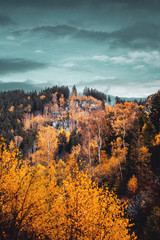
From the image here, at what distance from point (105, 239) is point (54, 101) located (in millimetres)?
184058

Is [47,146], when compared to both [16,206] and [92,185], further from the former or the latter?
[16,206]

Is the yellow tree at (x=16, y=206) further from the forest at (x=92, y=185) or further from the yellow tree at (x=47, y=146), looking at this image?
the yellow tree at (x=47, y=146)

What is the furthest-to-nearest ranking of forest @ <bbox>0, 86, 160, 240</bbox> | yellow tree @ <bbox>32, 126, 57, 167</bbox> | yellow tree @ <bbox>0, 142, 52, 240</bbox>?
yellow tree @ <bbox>32, 126, 57, 167</bbox> < forest @ <bbox>0, 86, 160, 240</bbox> < yellow tree @ <bbox>0, 142, 52, 240</bbox>

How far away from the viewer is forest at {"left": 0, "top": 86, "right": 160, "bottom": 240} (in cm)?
1073

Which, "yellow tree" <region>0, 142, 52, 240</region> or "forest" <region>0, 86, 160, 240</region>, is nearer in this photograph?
"yellow tree" <region>0, 142, 52, 240</region>

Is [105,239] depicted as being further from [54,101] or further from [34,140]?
[54,101]

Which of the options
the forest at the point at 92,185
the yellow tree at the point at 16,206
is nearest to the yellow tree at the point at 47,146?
the forest at the point at 92,185

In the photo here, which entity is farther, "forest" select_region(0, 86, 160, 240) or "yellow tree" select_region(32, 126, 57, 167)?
"yellow tree" select_region(32, 126, 57, 167)

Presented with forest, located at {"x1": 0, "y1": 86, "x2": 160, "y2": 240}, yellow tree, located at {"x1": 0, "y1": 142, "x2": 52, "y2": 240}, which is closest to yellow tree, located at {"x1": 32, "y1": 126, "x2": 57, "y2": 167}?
forest, located at {"x1": 0, "y1": 86, "x2": 160, "y2": 240}

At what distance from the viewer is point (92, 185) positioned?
703 inches

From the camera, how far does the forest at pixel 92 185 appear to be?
10.7m

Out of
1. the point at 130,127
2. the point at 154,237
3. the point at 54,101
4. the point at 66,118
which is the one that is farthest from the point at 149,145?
the point at 54,101

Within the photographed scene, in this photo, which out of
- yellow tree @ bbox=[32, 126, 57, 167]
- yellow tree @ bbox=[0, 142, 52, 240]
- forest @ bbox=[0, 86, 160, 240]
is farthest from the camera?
yellow tree @ bbox=[32, 126, 57, 167]

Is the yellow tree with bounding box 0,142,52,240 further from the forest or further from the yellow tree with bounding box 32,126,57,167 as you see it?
the yellow tree with bounding box 32,126,57,167
